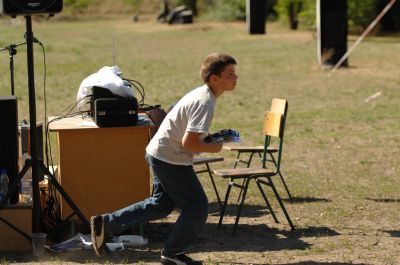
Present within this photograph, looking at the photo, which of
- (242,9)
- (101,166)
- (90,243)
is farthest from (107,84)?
(242,9)

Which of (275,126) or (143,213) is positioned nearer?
(143,213)

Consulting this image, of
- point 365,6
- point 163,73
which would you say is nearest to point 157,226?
point 163,73

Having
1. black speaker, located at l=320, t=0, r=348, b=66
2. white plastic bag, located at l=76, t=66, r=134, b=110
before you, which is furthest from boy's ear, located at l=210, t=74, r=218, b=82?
black speaker, located at l=320, t=0, r=348, b=66

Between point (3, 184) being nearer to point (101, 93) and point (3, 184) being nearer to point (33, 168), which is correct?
point (33, 168)

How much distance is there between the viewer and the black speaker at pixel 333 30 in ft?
75.2

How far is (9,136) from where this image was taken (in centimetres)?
707

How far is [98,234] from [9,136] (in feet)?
3.92

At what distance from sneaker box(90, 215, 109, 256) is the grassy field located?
25 centimetres

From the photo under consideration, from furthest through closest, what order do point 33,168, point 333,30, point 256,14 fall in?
point 256,14, point 333,30, point 33,168

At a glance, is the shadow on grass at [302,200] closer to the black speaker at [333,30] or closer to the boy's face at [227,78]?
the boy's face at [227,78]

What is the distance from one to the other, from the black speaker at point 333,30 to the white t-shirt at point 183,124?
56.6 feet

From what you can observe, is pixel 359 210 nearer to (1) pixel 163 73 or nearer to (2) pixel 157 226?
(2) pixel 157 226

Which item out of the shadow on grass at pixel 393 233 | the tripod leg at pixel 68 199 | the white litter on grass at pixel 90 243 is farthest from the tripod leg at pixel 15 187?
the shadow on grass at pixel 393 233

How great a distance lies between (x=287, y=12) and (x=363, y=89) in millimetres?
27537
